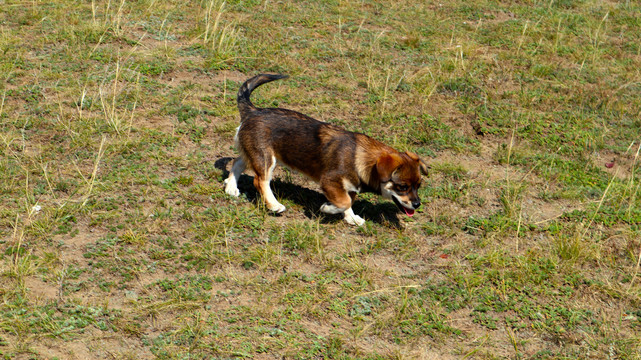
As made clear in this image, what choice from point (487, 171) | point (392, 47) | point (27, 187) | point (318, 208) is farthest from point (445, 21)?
point (27, 187)

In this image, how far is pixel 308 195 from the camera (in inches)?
283

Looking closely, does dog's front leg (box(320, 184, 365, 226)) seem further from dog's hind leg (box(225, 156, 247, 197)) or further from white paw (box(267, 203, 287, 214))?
dog's hind leg (box(225, 156, 247, 197))

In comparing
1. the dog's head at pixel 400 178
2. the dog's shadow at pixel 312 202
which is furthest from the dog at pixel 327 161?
the dog's shadow at pixel 312 202

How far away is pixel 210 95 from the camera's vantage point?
29.1ft

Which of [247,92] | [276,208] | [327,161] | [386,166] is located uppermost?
[247,92]

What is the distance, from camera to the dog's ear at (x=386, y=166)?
244 inches

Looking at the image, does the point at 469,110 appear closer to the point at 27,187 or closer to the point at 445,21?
the point at 445,21

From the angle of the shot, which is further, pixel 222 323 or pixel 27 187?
pixel 27 187

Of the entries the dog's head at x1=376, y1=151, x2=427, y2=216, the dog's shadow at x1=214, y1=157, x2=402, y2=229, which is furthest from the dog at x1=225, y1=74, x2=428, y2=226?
the dog's shadow at x1=214, y1=157, x2=402, y2=229

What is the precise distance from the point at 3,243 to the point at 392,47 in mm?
7112

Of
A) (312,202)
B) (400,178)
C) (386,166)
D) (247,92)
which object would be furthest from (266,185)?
(400,178)

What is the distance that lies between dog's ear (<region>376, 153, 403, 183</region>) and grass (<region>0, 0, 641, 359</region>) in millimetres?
703

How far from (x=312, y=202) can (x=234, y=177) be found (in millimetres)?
900

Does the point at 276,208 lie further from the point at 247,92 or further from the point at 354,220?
the point at 247,92
